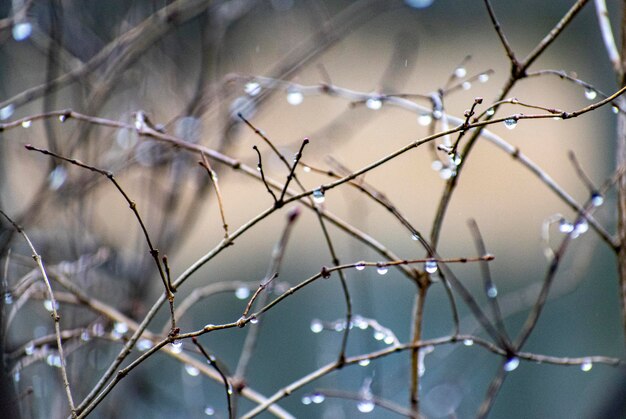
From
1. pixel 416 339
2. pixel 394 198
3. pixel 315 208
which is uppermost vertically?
pixel 394 198

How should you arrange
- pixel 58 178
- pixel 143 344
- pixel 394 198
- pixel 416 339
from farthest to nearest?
pixel 394 198 → pixel 58 178 → pixel 143 344 → pixel 416 339

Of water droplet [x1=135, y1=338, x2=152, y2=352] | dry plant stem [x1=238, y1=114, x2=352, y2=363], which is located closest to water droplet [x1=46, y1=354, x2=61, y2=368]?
water droplet [x1=135, y1=338, x2=152, y2=352]

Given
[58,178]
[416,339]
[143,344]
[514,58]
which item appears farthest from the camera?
Result: [58,178]

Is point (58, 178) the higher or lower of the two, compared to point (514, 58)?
higher

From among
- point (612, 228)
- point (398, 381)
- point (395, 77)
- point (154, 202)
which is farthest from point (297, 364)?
point (612, 228)

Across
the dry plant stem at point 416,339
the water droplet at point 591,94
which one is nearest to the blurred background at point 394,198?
the dry plant stem at point 416,339

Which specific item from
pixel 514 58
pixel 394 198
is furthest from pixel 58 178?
pixel 394 198

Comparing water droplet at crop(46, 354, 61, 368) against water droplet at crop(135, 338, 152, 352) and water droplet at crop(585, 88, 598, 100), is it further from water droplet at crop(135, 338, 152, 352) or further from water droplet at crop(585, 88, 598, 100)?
water droplet at crop(585, 88, 598, 100)

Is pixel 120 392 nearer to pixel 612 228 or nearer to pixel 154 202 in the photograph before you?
pixel 154 202

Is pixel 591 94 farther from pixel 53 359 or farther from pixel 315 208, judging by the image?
pixel 53 359

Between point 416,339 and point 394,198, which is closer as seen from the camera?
point 416,339

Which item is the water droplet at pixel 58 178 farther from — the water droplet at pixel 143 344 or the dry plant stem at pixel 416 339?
the dry plant stem at pixel 416 339
